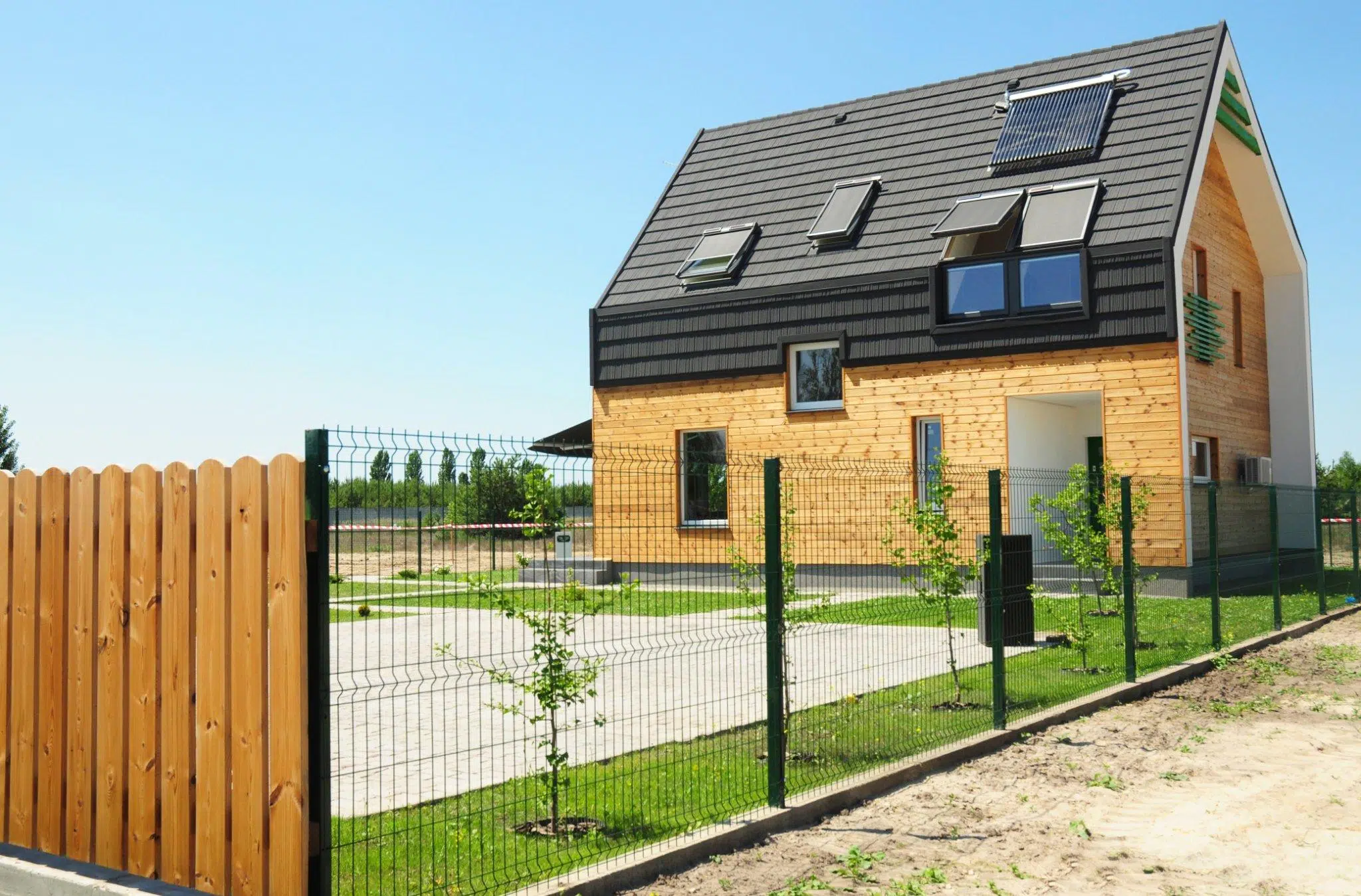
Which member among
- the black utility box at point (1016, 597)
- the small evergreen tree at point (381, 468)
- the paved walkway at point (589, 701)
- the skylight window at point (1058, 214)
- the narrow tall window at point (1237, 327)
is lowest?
the paved walkway at point (589, 701)

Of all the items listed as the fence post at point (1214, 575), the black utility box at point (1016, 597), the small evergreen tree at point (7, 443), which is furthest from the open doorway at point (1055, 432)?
the small evergreen tree at point (7, 443)

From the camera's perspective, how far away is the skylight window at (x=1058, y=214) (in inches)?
734

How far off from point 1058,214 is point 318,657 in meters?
17.1

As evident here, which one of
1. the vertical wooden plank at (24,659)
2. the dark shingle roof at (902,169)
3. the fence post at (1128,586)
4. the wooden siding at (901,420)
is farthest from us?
the dark shingle roof at (902,169)

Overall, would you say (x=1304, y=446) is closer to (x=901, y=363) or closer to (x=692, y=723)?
(x=901, y=363)

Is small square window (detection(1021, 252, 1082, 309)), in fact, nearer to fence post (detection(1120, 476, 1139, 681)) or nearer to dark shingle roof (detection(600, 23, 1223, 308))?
dark shingle roof (detection(600, 23, 1223, 308))

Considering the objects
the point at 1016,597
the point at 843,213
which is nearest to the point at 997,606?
the point at 1016,597

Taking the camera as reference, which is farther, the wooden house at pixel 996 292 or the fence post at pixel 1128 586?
the wooden house at pixel 996 292

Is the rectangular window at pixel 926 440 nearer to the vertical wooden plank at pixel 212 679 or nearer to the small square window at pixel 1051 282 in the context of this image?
the small square window at pixel 1051 282

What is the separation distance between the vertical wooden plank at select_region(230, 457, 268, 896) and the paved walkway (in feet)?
2.15

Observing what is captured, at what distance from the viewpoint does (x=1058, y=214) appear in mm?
19078

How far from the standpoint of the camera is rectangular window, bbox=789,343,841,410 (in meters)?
21.3

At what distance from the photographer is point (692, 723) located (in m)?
8.84

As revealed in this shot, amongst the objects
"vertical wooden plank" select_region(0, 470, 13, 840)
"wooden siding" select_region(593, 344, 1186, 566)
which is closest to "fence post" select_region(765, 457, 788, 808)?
"vertical wooden plank" select_region(0, 470, 13, 840)
